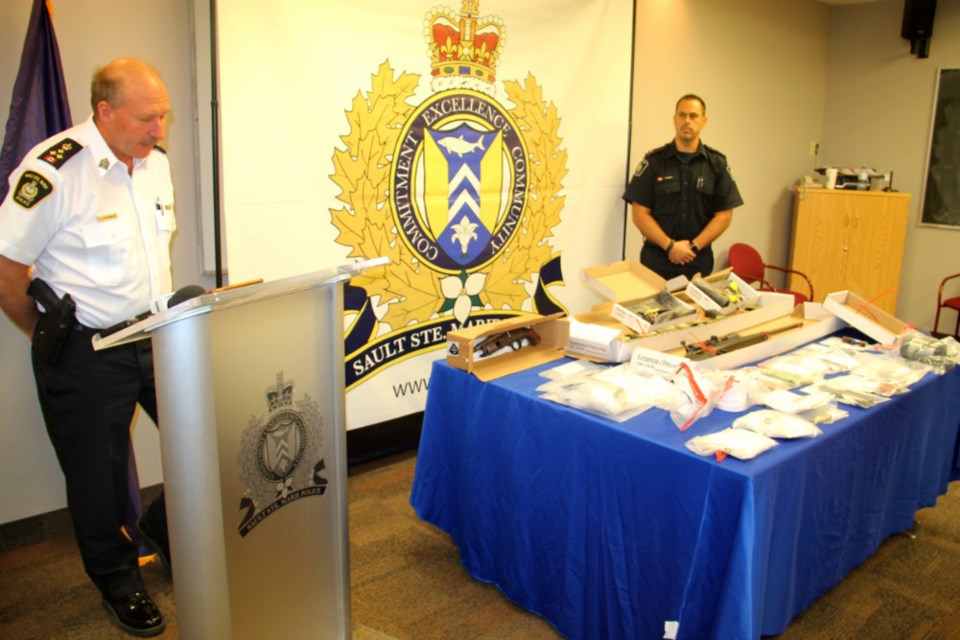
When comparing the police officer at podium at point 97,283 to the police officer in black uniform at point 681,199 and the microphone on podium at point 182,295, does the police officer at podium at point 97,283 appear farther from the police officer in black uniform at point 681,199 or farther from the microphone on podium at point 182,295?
the police officer in black uniform at point 681,199

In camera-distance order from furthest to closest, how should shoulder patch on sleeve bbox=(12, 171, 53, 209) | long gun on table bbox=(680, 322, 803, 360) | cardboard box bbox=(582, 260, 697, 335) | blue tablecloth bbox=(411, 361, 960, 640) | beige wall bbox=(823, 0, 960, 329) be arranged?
beige wall bbox=(823, 0, 960, 329)
cardboard box bbox=(582, 260, 697, 335)
long gun on table bbox=(680, 322, 803, 360)
shoulder patch on sleeve bbox=(12, 171, 53, 209)
blue tablecloth bbox=(411, 361, 960, 640)

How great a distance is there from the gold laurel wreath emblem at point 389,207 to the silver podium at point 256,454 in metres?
1.35

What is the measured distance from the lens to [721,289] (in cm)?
307

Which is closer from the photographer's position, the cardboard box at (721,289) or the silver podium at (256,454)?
the silver podium at (256,454)

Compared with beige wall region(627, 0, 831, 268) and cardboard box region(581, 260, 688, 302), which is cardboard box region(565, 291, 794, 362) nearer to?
cardboard box region(581, 260, 688, 302)

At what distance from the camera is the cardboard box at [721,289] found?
114 inches

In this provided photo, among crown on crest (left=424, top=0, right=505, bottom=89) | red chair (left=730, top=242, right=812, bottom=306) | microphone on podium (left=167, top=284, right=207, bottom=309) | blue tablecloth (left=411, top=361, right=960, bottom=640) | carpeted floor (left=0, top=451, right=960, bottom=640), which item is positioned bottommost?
carpeted floor (left=0, top=451, right=960, bottom=640)

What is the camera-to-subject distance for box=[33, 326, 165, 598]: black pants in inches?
86.7

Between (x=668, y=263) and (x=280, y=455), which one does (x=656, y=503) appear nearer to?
(x=280, y=455)

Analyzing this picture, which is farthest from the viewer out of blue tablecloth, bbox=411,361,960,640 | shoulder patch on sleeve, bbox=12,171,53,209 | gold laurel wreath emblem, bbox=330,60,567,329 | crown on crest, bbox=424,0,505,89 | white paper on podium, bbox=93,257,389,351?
crown on crest, bbox=424,0,505,89

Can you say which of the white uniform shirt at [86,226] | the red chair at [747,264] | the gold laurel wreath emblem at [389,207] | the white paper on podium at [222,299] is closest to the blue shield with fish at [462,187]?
the gold laurel wreath emblem at [389,207]

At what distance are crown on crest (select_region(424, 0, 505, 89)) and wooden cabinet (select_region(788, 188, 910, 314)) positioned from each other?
10.6 ft

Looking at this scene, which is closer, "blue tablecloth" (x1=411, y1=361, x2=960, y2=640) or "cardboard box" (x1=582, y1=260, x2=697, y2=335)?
"blue tablecloth" (x1=411, y1=361, x2=960, y2=640)

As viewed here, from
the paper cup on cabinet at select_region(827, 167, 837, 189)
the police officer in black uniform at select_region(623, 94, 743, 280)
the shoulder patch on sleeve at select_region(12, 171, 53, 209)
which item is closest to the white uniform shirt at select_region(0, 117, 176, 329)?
the shoulder patch on sleeve at select_region(12, 171, 53, 209)
